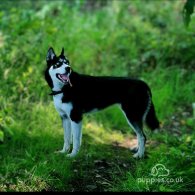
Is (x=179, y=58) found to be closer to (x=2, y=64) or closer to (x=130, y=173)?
(x=2, y=64)

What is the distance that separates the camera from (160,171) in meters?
4.82

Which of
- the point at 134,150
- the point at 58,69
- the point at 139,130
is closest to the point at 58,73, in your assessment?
the point at 58,69

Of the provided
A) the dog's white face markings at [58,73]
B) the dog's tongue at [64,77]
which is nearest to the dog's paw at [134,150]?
A: the dog's white face markings at [58,73]

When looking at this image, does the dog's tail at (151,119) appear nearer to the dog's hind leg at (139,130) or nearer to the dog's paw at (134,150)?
the dog's hind leg at (139,130)

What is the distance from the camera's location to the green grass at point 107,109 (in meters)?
Answer: 4.99

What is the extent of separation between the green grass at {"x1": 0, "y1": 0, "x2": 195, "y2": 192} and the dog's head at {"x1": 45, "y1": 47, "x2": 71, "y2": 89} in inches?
27.1

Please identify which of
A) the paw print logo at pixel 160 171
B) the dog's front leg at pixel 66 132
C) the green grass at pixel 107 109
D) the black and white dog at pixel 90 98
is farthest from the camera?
the dog's front leg at pixel 66 132

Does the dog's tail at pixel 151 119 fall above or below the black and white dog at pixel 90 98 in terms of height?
below

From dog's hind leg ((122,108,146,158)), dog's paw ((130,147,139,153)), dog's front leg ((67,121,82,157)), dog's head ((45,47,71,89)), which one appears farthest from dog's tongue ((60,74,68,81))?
dog's paw ((130,147,139,153))

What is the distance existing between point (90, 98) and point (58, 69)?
0.65m

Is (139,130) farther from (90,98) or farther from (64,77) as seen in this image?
(64,77)

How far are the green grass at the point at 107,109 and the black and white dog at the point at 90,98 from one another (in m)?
0.33

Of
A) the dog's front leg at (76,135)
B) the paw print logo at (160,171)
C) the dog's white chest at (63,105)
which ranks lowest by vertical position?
the paw print logo at (160,171)

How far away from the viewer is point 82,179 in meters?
5.12
